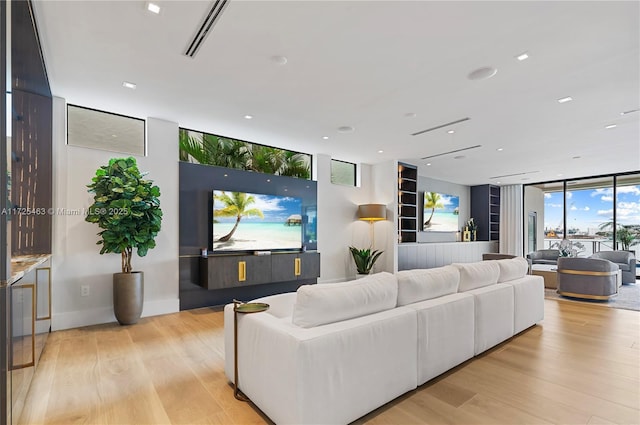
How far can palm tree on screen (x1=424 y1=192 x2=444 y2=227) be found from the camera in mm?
8312

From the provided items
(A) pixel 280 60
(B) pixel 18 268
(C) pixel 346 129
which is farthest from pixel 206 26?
(C) pixel 346 129

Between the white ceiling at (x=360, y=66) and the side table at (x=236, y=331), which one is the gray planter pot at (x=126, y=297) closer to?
the white ceiling at (x=360, y=66)

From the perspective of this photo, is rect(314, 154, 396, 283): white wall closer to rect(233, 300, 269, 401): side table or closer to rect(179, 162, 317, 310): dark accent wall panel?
rect(179, 162, 317, 310): dark accent wall panel

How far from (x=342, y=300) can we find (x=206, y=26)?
2.11 m

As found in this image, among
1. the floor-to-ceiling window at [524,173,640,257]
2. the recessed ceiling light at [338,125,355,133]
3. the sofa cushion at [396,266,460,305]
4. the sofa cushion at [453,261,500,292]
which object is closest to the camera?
the sofa cushion at [396,266,460,305]

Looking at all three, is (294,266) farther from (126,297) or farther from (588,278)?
(588,278)

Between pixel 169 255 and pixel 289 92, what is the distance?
2.66m

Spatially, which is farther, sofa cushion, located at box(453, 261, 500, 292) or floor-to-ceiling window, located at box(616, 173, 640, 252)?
floor-to-ceiling window, located at box(616, 173, 640, 252)

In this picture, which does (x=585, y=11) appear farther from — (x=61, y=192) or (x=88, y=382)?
(x=61, y=192)

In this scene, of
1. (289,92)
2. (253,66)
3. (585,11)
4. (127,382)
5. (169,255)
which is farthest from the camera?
(169,255)

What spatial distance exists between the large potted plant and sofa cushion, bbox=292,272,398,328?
2.58 m

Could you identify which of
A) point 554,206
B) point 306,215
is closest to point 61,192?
point 306,215

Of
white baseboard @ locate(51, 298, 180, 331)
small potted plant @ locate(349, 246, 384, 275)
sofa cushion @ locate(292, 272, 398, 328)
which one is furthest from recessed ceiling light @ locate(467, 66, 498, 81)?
white baseboard @ locate(51, 298, 180, 331)

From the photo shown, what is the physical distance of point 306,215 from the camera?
19.4ft
